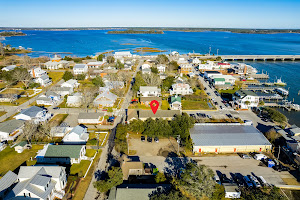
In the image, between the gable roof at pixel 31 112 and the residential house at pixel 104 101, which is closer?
the gable roof at pixel 31 112

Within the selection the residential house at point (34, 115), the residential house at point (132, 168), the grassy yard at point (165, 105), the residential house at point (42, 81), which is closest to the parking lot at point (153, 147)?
the residential house at point (132, 168)

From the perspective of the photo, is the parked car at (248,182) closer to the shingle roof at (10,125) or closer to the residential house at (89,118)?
the residential house at (89,118)

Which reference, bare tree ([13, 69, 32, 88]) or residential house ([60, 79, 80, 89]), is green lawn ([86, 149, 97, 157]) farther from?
bare tree ([13, 69, 32, 88])

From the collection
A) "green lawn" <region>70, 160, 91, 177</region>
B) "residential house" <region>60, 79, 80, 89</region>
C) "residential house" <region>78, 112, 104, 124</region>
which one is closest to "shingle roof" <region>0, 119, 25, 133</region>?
"residential house" <region>78, 112, 104, 124</region>

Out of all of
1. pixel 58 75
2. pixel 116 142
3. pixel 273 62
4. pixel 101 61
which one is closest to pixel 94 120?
pixel 116 142

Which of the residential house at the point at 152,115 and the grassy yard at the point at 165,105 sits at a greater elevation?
the residential house at the point at 152,115

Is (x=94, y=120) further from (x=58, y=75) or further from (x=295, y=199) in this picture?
(x=58, y=75)

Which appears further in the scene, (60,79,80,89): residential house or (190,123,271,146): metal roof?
(60,79,80,89): residential house
